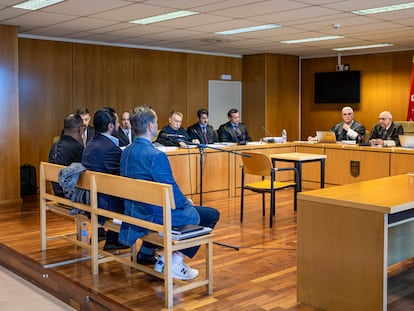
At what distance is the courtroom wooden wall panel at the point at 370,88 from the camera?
1042cm

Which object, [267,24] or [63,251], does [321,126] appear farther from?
[63,251]

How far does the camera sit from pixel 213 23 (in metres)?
7.16

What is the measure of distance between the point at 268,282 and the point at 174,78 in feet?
22.0

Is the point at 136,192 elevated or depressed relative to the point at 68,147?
depressed

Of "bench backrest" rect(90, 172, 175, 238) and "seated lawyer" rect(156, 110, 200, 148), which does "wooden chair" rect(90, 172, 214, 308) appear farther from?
"seated lawyer" rect(156, 110, 200, 148)

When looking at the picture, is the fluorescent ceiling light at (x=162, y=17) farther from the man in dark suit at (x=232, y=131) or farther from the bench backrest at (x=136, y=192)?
the bench backrest at (x=136, y=192)

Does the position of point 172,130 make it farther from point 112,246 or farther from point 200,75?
point 112,246

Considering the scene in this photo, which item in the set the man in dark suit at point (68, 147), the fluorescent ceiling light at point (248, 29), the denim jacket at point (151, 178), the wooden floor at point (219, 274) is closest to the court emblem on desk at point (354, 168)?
the wooden floor at point (219, 274)

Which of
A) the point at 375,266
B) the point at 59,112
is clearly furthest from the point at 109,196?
the point at 59,112

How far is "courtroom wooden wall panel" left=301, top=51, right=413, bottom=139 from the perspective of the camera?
410 inches

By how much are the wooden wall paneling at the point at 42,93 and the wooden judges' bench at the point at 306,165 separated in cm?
248

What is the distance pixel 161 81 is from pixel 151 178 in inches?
256

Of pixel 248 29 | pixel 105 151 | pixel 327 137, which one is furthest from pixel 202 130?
pixel 105 151

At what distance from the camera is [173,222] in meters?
3.64
